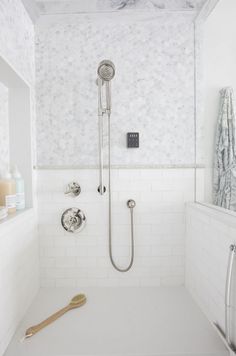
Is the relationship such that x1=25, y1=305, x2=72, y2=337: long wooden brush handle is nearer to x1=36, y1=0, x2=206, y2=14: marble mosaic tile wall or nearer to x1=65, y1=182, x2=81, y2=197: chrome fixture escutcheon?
x1=65, y1=182, x2=81, y2=197: chrome fixture escutcheon

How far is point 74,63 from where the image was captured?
5.16 feet

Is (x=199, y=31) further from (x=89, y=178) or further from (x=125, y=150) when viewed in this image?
(x=89, y=178)

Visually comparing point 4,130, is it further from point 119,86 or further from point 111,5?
point 111,5

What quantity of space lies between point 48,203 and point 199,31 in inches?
68.0

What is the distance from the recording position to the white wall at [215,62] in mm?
1450

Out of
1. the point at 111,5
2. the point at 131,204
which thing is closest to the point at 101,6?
the point at 111,5

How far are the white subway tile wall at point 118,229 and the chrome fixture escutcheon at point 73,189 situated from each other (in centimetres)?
3

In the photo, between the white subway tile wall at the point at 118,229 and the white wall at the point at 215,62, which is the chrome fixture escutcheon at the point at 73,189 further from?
the white wall at the point at 215,62

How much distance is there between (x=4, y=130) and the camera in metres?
1.46

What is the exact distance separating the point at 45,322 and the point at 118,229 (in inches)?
28.8

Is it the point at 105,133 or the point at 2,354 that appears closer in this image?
the point at 2,354

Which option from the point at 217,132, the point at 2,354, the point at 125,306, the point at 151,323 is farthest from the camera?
the point at 217,132

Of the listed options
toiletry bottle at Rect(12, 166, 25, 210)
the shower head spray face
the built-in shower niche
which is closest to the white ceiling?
the shower head spray face

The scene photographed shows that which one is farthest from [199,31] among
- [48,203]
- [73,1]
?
[48,203]
